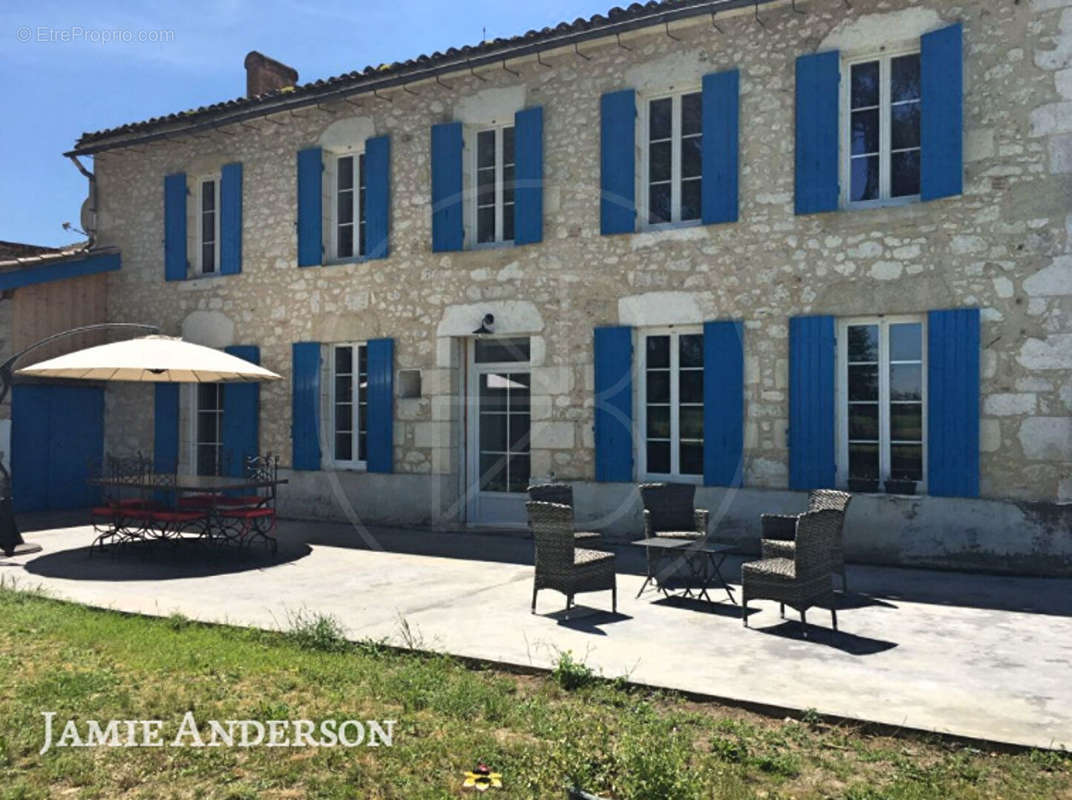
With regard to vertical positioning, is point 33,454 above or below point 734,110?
below

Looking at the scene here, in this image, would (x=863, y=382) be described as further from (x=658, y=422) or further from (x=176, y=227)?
(x=176, y=227)

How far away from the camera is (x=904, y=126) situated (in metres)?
8.06

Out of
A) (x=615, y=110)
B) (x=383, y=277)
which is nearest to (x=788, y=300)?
(x=615, y=110)

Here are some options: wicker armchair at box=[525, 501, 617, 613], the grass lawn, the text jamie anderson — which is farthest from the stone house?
the text jamie anderson

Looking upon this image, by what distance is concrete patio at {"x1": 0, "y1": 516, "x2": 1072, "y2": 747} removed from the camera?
13.9ft

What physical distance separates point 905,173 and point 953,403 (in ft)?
7.33

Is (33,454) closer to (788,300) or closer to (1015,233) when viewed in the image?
(788,300)

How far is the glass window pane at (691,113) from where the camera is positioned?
29.6 feet

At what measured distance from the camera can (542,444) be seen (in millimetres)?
9562

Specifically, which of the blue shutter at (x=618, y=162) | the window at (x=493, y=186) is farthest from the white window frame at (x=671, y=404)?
the window at (x=493, y=186)

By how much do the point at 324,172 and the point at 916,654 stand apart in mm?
9172

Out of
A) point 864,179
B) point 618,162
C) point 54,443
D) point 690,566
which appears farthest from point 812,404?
point 54,443

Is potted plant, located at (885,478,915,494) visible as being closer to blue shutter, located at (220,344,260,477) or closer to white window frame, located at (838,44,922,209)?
white window frame, located at (838,44,922,209)

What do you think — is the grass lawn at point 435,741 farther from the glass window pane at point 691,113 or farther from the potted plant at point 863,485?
the glass window pane at point 691,113
